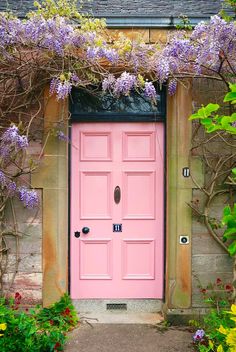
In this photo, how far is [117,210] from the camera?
6312mm

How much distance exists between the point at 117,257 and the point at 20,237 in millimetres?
1257

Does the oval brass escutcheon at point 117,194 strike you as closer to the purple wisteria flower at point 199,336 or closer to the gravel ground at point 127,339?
the gravel ground at point 127,339

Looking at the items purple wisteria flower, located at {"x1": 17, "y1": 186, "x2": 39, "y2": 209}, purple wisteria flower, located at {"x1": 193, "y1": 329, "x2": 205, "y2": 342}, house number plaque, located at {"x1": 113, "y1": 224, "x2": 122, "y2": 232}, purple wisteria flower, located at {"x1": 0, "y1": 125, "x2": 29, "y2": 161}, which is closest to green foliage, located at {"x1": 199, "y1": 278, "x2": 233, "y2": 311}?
purple wisteria flower, located at {"x1": 193, "y1": 329, "x2": 205, "y2": 342}

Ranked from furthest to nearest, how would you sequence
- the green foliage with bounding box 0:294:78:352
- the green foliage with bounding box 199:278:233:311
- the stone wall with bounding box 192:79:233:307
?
the stone wall with bounding box 192:79:233:307
the green foliage with bounding box 199:278:233:311
the green foliage with bounding box 0:294:78:352

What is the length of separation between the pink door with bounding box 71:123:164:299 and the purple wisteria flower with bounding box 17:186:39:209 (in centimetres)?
58

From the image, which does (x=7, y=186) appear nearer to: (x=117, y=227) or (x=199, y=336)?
(x=117, y=227)

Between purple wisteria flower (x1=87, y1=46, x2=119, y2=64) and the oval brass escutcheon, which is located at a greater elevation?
purple wisteria flower (x1=87, y1=46, x2=119, y2=64)

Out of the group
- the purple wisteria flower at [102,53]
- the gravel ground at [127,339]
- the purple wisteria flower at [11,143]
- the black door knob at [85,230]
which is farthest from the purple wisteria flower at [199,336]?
the purple wisteria flower at [102,53]

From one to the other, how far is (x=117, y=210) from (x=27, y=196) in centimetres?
119

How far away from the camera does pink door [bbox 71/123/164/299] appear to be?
20.6 ft

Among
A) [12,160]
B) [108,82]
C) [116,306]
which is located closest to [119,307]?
[116,306]

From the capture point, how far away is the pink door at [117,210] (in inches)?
247

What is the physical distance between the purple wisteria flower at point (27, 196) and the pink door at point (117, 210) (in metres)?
0.58

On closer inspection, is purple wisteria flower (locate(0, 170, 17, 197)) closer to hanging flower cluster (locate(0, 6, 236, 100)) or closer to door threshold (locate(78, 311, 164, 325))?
hanging flower cluster (locate(0, 6, 236, 100))
